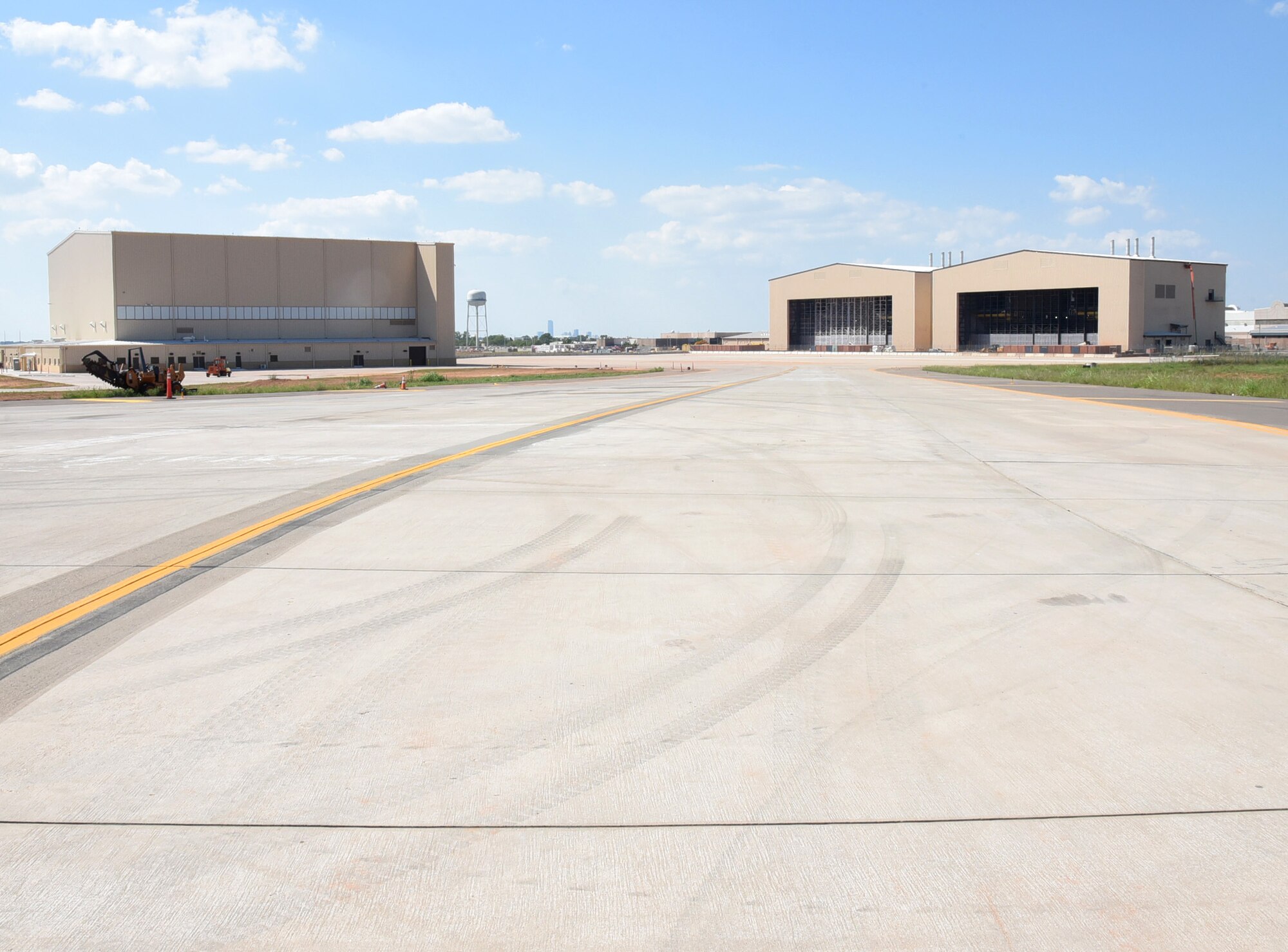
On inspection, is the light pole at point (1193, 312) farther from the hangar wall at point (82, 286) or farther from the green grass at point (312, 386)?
the hangar wall at point (82, 286)

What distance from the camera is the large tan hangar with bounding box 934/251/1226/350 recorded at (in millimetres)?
107000

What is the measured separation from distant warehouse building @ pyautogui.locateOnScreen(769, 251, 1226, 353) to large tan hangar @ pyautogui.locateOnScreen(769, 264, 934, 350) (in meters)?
0.14

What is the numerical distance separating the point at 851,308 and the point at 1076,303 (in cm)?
2891

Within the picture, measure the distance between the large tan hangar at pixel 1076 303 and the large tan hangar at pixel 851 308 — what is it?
272 cm

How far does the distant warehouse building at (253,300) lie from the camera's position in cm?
9575

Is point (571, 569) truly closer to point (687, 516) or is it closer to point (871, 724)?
point (687, 516)

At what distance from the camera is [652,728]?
5.18 metres

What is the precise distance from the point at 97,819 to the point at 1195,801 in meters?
4.40

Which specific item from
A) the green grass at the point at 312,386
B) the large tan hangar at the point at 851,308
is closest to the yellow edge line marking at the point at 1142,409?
the green grass at the point at 312,386

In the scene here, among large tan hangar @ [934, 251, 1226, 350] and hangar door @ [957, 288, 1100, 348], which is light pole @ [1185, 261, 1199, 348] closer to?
large tan hangar @ [934, 251, 1226, 350]

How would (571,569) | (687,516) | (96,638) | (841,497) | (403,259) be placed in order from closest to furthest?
1. (96,638)
2. (571,569)
3. (687,516)
4. (841,497)
5. (403,259)

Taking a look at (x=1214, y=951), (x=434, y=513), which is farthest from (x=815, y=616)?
(x=434, y=513)

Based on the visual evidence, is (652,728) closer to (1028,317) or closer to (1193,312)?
(1193,312)

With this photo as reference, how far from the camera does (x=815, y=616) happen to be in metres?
7.18
